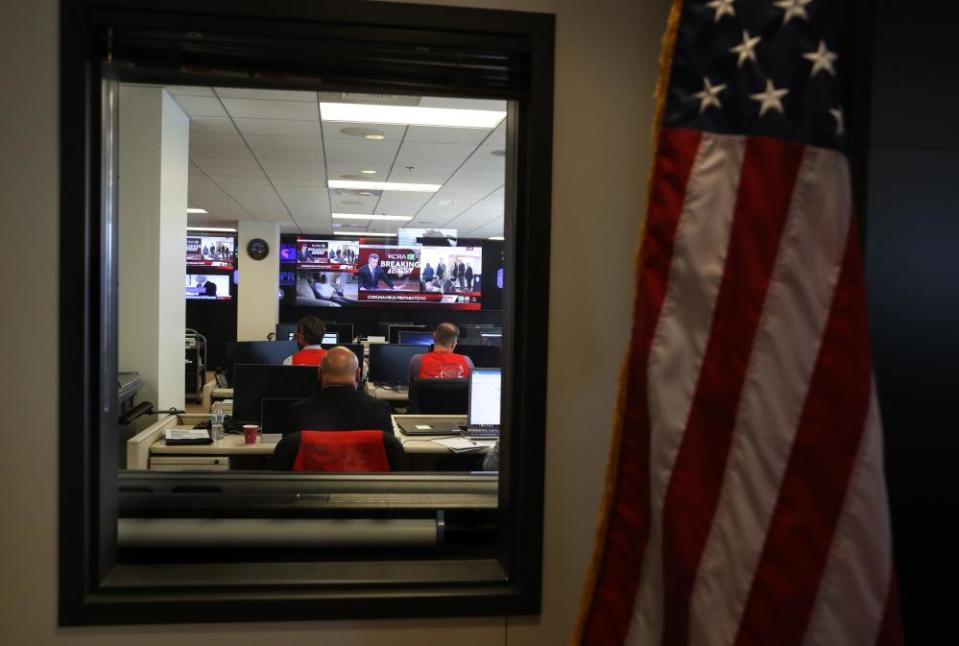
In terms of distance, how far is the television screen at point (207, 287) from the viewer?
41.3 feet

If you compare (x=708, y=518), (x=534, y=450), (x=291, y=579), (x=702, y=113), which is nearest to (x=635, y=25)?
(x=702, y=113)

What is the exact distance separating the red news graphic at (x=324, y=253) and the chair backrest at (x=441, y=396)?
286 inches

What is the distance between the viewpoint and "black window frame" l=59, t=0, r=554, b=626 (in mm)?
1652

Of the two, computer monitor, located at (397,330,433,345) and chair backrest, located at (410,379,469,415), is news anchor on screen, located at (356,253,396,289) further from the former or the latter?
chair backrest, located at (410,379,469,415)

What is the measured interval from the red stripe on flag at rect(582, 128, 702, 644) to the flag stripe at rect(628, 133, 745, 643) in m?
0.02

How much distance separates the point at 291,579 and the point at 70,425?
2.06ft

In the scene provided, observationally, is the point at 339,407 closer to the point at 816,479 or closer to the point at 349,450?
the point at 349,450

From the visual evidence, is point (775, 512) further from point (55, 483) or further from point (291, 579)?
point (55, 483)

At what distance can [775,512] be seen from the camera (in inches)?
42.7

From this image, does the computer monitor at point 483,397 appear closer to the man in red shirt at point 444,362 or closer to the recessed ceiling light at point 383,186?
→ the man in red shirt at point 444,362

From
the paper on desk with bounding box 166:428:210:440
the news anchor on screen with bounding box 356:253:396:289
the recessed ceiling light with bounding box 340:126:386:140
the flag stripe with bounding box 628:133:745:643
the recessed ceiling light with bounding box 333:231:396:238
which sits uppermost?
the recessed ceiling light with bounding box 340:126:386:140

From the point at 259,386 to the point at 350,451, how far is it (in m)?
1.35

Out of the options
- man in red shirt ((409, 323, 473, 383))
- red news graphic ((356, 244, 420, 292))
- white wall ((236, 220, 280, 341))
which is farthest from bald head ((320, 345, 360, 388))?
red news graphic ((356, 244, 420, 292))

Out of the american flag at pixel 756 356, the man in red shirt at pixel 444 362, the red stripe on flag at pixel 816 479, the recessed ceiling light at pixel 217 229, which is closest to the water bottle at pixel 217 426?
the man in red shirt at pixel 444 362
